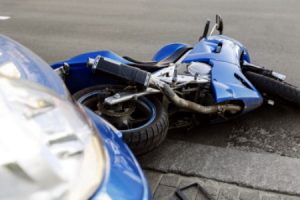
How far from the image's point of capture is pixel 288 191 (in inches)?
138

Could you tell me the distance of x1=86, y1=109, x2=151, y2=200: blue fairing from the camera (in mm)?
1946

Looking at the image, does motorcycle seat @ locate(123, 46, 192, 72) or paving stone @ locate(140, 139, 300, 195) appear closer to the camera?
paving stone @ locate(140, 139, 300, 195)

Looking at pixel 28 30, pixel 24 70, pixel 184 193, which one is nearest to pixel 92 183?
pixel 24 70

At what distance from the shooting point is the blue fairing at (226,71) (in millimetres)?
4014

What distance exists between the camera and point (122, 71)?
152 inches

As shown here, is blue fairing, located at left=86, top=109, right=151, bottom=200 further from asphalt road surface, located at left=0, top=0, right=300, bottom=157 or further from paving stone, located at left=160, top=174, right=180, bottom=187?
asphalt road surface, located at left=0, top=0, right=300, bottom=157

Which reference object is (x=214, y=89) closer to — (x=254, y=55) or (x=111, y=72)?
(x=111, y=72)

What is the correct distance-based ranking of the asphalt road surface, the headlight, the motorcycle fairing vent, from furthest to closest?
the asphalt road surface, the motorcycle fairing vent, the headlight

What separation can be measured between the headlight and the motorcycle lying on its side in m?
1.59

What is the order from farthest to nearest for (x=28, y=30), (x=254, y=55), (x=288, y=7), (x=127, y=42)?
(x=288, y=7) → (x=28, y=30) → (x=127, y=42) → (x=254, y=55)

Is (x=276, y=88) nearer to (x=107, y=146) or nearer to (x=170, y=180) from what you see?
(x=170, y=180)

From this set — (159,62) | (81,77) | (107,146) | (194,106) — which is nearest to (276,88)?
(194,106)

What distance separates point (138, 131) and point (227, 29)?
4103mm

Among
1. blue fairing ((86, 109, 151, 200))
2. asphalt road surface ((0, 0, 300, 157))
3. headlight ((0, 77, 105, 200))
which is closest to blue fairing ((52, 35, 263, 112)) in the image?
asphalt road surface ((0, 0, 300, 157))
